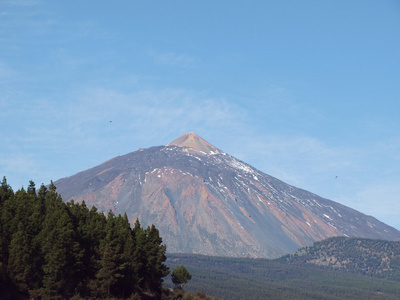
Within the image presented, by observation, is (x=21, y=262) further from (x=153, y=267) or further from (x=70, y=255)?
(x=153, y=267)

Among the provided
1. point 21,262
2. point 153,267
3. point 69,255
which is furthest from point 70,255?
point 153,267

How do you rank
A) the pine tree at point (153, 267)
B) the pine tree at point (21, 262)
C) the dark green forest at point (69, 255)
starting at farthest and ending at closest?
1. the pine tree at point (153, 267)
2. the dark green forest at point (69, 255)
3. the pine tree at point (21, 262)

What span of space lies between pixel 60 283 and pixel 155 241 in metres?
27.0

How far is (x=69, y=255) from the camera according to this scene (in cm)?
10000

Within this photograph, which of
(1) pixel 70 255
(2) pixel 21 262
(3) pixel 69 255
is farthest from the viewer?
(1) pixel 70 255

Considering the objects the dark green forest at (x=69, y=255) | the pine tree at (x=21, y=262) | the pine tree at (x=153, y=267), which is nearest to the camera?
the pine tree at (x=21, y=262)

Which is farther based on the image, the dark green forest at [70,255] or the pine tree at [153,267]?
the pine tree at [153,267]

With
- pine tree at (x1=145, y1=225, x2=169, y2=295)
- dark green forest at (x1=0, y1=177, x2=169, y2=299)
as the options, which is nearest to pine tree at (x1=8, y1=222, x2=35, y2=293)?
dark green forest at (x1=0, y1=177, x2=169, y2=299)

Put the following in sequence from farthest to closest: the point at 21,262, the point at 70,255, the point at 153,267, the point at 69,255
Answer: the point at 153,267
the point at 70,255
the point at 69,255
the point at 21,262

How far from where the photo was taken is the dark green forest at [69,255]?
96000 mm

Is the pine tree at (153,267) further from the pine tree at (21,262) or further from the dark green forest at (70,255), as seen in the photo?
the pine tree at (21,262)

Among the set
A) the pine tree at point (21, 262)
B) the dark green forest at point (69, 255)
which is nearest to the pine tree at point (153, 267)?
the dark green forest at point (69, 255)

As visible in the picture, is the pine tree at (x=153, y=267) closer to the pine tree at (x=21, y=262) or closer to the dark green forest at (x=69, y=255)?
the dark green forest at (x=69, y=255)

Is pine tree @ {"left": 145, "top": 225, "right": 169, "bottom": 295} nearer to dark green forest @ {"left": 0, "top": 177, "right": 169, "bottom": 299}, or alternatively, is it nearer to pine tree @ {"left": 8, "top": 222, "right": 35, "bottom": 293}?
dark green forest @ {"left": 0, "top": 177, "right": 169, "bottom": 299}
